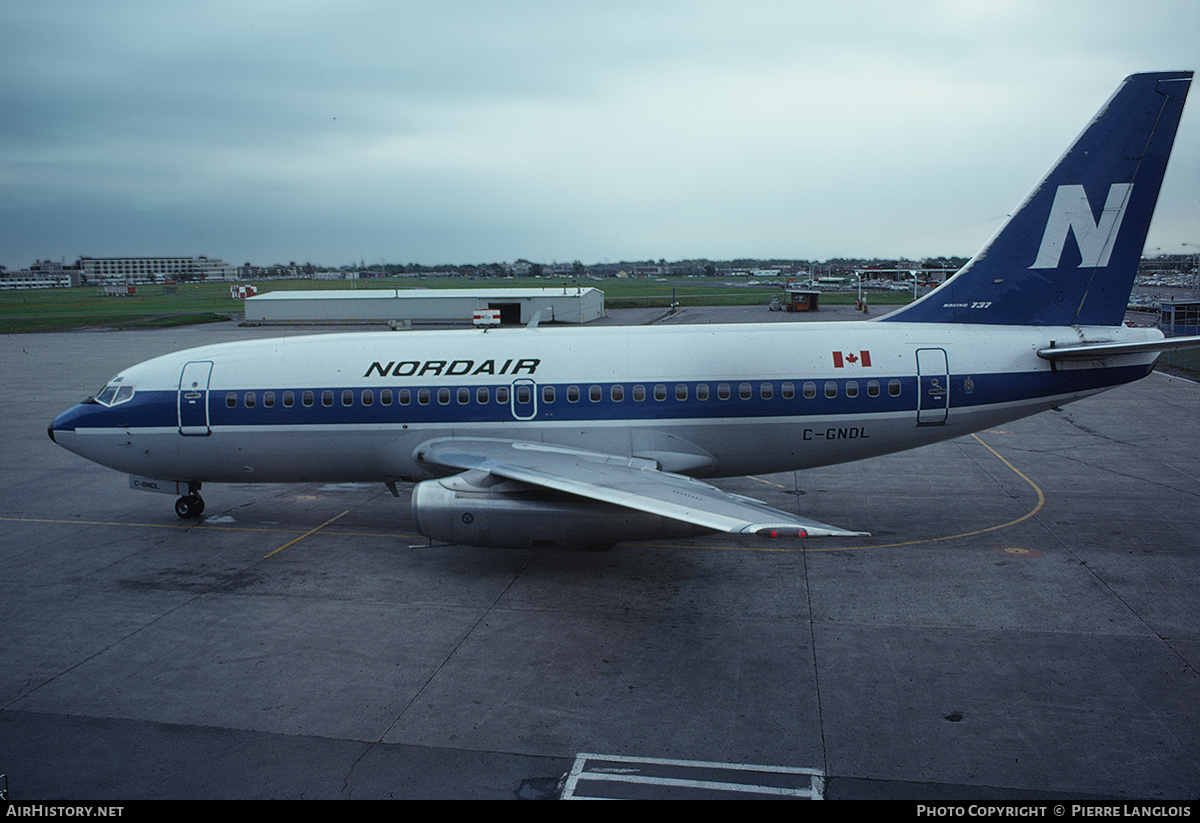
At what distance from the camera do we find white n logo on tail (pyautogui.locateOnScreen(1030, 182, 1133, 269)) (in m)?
17.3

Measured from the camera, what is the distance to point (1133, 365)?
17344 mm

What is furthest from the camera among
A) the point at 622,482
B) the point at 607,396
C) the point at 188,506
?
the point at 188,506

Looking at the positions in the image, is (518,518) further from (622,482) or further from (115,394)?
(115,394)

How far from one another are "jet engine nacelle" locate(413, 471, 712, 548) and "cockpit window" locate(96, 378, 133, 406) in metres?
8.90

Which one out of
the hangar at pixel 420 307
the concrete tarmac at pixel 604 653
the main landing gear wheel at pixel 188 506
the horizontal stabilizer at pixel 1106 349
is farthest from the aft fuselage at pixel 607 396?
the hangar at pixel 420 307

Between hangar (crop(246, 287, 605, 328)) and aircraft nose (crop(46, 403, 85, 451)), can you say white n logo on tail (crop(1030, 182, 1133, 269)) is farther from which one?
hangar (crop(246, 287, 605, 328))

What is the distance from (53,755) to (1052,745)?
12483 mm

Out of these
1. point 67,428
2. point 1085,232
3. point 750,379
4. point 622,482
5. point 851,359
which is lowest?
point 622,482

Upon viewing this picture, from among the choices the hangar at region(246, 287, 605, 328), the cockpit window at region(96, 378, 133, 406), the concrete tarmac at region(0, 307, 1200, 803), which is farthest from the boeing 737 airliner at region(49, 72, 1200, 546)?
the hangar at region(246, 287, 605, 328)

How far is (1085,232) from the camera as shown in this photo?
17.5 metres

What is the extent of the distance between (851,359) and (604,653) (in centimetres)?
907

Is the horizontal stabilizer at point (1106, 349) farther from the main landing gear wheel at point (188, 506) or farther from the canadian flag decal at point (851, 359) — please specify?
the main landing gear wheel at point (188, 506)

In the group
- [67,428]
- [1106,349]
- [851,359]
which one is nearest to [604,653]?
[851,359]
